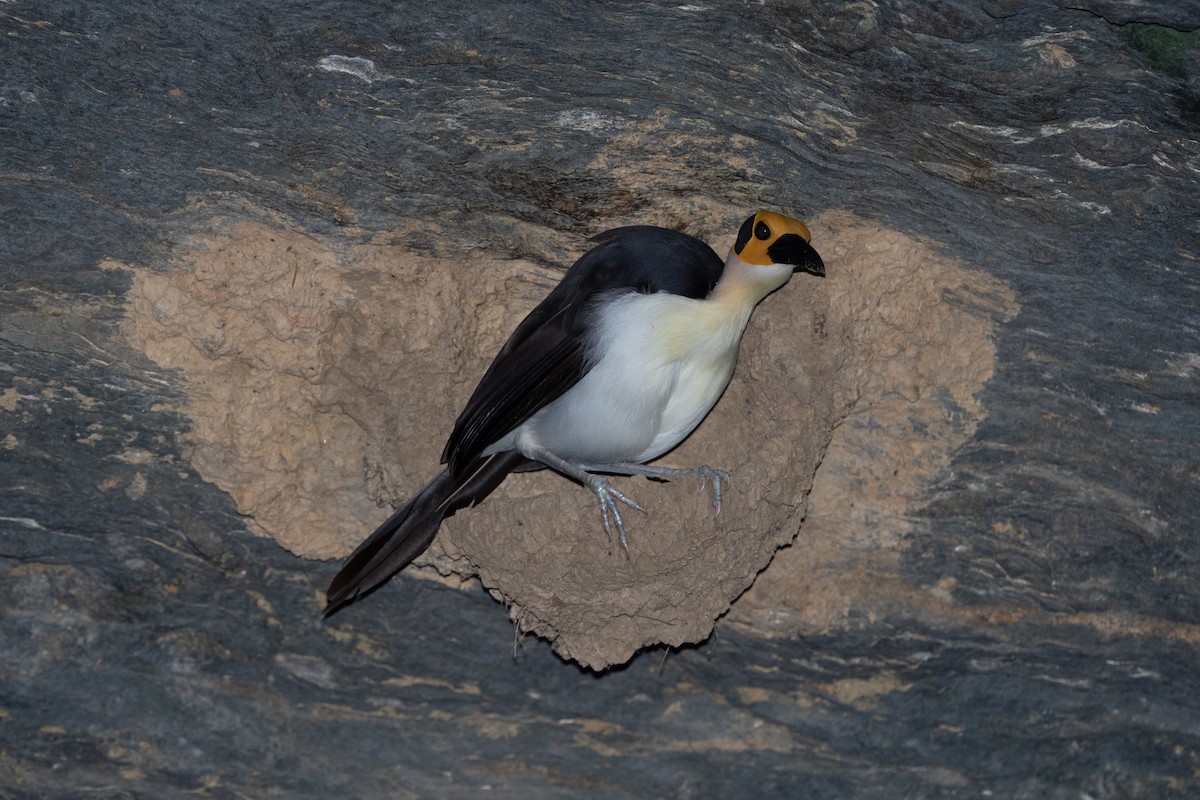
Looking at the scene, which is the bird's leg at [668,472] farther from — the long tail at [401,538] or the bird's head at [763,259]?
the bird's head at [763,259]

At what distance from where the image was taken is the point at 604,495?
4.84 metres

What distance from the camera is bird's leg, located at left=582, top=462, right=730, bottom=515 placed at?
15.9 feet

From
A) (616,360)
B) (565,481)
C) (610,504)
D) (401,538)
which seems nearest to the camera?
(616,360)

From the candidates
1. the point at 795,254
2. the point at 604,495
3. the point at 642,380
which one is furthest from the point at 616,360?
the point at 795,254

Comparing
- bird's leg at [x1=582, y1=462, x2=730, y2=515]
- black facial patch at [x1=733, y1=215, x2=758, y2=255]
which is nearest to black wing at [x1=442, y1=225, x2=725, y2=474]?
black facial patch at [x1=733, y1=215, x2=758, y2=255]

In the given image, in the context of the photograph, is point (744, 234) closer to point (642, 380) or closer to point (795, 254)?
point (795, 254)

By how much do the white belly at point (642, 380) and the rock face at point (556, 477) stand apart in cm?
27

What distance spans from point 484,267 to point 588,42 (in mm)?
1246

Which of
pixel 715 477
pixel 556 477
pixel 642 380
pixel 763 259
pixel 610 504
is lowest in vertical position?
pixel 556 477

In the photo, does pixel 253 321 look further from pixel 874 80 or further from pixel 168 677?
pixel 874 80

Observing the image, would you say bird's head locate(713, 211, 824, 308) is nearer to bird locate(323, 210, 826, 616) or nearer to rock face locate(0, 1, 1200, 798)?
bird locate(323, 210, 826, 616)

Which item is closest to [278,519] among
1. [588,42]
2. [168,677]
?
[168,677]

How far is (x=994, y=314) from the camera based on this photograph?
4824mm

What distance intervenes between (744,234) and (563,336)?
2.60ft
